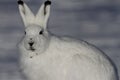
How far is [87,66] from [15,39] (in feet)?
10.9

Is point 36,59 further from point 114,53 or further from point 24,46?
point 114,53

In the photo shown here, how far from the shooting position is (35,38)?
1452 centimetres

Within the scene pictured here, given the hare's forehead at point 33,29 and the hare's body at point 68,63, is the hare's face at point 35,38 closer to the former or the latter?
the hare's forehead at point 33,29

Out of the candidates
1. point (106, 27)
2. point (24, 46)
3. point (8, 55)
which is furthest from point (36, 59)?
point (106, 27)

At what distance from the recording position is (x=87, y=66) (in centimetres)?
1449

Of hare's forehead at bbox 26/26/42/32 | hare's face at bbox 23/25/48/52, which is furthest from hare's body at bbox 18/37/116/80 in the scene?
hare's forehead at bbox 26/26/42/32

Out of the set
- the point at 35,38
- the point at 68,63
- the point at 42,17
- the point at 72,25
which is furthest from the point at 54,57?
the point at 72,25

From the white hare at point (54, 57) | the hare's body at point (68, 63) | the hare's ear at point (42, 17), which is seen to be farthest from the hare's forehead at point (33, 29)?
the hare's body at point (68, 63)

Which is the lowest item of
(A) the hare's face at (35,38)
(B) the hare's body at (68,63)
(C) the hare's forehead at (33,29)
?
(B) the hare's body at (68,63)

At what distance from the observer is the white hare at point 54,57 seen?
14.5 m

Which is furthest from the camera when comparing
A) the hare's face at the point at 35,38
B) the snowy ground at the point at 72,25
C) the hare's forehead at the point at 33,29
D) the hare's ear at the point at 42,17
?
the snowy ground at the point at 72,25

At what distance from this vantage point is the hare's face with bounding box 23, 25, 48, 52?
47.3 feet

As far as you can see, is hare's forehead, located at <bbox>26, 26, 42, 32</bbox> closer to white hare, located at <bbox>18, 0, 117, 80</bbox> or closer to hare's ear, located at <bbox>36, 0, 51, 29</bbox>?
white hare, located at <bbox>18, 0, 117, 80</bbox>

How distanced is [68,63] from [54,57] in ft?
0.82
